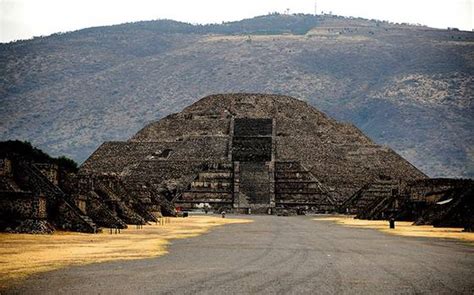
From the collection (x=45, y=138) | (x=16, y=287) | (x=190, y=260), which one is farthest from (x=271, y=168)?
(x=45, y=138)

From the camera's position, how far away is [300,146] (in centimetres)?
8456

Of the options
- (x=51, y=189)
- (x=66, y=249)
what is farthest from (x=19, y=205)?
(x=66, y=249)

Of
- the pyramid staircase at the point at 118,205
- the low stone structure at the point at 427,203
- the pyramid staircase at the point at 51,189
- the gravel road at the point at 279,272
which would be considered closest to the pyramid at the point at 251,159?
the low stone structure at the point at 427,203

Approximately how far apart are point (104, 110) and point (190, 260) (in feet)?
575

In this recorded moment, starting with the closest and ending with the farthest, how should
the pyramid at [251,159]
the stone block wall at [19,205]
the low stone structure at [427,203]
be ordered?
the stone block wall at [19,205] → the low stone structure at [427,203] → the pyramid at [251,159]

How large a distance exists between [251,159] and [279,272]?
2444 inches

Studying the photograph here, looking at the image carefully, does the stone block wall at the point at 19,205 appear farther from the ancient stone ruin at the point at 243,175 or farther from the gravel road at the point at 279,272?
the gravel road at the point at 279,272

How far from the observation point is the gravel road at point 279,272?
1745 centimetres

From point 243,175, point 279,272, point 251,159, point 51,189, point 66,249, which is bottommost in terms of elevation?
point 279,272

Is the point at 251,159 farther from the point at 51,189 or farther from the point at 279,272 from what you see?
the point at 279,272

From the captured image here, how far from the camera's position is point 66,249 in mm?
26109

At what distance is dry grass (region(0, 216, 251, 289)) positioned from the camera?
21.1 metres

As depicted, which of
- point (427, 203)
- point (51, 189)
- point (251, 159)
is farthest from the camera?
point (251, 159)

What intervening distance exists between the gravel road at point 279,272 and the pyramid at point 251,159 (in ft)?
133
